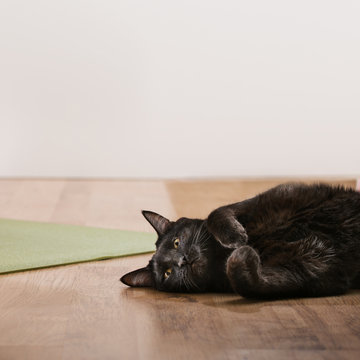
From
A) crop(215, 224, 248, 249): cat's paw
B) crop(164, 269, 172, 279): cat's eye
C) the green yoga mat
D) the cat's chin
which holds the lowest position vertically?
the green yoga mat

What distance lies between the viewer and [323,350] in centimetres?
158

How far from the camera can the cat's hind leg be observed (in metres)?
1.89

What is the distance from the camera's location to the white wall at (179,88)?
502cm

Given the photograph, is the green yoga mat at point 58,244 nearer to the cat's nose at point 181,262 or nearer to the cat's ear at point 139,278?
the cat's ear at point 139,278

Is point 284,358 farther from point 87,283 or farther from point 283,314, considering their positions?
point 87,283

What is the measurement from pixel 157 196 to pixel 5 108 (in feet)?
→ 4.60

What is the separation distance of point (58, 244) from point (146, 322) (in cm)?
111

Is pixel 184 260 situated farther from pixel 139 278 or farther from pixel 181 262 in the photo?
pixel 139 278

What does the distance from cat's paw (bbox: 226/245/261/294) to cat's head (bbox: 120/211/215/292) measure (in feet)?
0.49

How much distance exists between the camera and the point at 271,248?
204 cm

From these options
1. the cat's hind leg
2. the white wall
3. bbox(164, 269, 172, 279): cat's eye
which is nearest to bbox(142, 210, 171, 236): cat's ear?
bbox(164, 269, 172, 279): cat's eye

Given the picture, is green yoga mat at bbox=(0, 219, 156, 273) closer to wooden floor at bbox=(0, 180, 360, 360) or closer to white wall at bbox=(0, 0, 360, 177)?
wooden floor at bbox=(0, 180, 360, 360)

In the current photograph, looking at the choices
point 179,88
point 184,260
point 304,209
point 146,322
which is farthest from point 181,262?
point 179,88

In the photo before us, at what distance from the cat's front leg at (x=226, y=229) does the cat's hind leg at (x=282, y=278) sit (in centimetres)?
9
